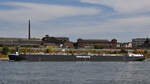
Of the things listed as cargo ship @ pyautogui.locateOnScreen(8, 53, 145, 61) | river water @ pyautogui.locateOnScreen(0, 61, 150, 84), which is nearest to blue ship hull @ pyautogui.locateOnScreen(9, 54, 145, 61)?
cargo ship @ pyautogui.locateOnScreen(8, 53, 145, 61)

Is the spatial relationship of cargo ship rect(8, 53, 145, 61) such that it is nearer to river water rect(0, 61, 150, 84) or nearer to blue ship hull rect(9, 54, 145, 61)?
blue ship hull rect(9, 54, 145, 61)

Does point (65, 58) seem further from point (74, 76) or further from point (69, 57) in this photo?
point (74, 76)

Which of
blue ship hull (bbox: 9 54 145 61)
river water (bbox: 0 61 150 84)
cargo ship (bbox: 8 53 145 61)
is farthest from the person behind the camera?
cargo ship (bbox: 8 53 145 61)

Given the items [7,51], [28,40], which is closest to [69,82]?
[7,51]

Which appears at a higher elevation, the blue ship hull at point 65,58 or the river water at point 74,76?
the blue ship hull at point 65,58

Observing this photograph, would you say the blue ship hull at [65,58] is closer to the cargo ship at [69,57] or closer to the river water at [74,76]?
the cargo ship at [69,57]

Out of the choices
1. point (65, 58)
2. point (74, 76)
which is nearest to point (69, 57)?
point (65, 58)

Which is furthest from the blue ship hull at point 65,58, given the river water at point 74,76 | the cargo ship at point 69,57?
the river water at point 74,76

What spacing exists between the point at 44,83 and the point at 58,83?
5.10ft

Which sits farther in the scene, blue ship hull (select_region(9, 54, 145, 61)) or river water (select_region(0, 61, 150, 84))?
blue ship hull (select_region(9, 54, 145, 61))

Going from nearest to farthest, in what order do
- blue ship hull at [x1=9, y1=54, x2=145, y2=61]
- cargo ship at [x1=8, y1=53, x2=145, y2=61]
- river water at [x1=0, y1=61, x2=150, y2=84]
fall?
river water at [x1=0, y1=61, x2=150, y2=84]
blue ship hull at [x1=9, y1=54, x2=145, y2=61]
cargo ship at [x1=8, y1=53, x2=145, y2=61]

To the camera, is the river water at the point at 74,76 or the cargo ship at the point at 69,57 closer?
Result: the river water at the point at 74,76

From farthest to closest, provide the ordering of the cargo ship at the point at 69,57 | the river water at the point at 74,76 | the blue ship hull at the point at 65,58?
1. the cargo ship at the point at 69,57
2. the blue ship hull at the point at 65,58
3. the river water at the point at 74,76

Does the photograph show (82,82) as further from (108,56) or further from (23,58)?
(108,56)
